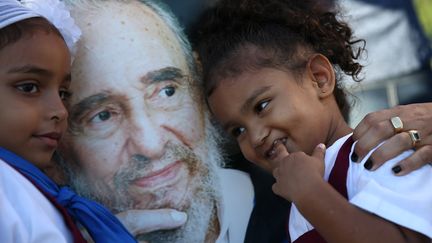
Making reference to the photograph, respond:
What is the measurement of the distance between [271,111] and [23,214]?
0.76m

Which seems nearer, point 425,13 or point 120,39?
point 120,39

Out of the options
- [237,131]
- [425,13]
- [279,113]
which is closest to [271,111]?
[279,113]

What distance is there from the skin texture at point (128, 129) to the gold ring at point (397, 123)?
600 mm

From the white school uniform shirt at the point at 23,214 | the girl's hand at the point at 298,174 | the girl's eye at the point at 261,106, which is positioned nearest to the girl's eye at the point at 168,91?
the girl's eye at the point at 261,106

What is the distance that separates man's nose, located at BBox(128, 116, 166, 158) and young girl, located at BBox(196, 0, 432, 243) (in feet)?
0.68

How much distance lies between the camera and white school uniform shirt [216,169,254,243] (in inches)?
74.7

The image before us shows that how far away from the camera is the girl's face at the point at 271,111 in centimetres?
183

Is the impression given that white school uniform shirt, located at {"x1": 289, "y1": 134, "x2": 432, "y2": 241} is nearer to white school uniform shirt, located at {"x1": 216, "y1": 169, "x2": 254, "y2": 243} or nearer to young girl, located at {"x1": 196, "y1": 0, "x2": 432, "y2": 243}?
young girl, located at {"x1": 196, "y1": 0, "x2": 432, "y2": 243}

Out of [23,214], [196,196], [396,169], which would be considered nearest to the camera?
[23,214]

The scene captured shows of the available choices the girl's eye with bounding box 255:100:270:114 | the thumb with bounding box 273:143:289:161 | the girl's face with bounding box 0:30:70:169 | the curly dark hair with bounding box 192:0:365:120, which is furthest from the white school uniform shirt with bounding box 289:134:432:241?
the girl's face with bounding box 0:30:70:169

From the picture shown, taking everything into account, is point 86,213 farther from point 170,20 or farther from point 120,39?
point 170,20

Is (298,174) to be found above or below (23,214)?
below

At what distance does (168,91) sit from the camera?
1.88 m

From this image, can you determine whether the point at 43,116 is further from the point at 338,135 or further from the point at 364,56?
the point at 364,56
